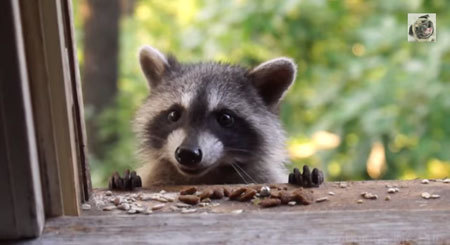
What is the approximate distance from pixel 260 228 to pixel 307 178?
0.50 metres

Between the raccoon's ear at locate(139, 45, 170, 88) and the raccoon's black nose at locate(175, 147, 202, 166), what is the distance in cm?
59

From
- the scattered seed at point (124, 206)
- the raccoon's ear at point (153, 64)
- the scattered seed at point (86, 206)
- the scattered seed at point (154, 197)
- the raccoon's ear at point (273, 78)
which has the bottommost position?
the scattered seed at point (154, 197)

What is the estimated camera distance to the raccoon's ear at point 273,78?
101 inches

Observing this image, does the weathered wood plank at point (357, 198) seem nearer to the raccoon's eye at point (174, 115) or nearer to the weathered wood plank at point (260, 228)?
the weathered wood plank at point (260, 228)

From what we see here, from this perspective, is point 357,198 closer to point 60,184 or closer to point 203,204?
point 203,204

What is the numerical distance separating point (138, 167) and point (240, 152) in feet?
1.50

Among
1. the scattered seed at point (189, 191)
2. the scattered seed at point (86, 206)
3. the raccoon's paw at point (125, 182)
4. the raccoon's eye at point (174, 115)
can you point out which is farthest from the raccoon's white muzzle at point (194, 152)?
the scattered seed at point (86, 206)

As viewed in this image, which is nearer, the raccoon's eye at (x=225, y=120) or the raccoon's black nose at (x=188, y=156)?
the raccoon's black nose at (x=188, y=156)

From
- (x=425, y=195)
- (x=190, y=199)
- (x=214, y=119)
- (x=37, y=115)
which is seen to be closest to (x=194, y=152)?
(x=214, y=119)

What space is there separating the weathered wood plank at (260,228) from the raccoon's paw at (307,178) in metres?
0.36

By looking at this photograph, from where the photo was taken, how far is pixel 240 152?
2.46 m

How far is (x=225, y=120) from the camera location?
2.48 meters

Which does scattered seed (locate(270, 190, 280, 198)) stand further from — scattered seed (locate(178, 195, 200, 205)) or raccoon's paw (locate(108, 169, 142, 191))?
raccoon's paw (locate(108, 169, 142, 191))

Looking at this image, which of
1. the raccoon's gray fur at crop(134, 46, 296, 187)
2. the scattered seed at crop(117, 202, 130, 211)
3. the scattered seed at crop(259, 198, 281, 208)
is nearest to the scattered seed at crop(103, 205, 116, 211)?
the scattered seed at crop(117, 202, 130, 211)
